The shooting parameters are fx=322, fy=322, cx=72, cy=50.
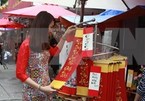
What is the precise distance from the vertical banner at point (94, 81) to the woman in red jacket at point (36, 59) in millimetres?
474

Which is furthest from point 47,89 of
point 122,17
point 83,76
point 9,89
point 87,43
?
point 9,89

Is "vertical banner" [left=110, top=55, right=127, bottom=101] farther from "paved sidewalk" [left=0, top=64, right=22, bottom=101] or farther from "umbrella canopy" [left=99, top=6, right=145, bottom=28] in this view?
"paved sidewalk" [left=0, top=64, right=22, bottom=101]

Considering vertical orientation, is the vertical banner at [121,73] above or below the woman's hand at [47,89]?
above

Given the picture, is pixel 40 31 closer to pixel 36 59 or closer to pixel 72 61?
pixel 36 59

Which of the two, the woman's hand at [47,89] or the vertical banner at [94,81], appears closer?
the vertical banner at [94,81]

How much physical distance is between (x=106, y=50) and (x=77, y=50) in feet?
1.69

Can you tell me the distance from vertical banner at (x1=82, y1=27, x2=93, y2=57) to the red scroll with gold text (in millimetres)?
54

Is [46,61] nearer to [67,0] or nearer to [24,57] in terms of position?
[24,57]

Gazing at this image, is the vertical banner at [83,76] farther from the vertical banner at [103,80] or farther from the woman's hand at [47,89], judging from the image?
the woman's hand at [47,89]

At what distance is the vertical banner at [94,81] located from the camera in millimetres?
2793

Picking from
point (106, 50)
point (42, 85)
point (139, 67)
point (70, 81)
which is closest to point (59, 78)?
point (70, 81)

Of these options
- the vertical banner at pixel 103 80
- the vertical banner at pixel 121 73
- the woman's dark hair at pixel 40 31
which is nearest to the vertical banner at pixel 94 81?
the vertical banner at pixel 103 80

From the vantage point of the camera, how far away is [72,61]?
2.86 meters

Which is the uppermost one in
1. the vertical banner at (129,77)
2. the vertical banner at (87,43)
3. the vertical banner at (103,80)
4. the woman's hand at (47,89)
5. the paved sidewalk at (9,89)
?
the vertical banner at (87,43)
